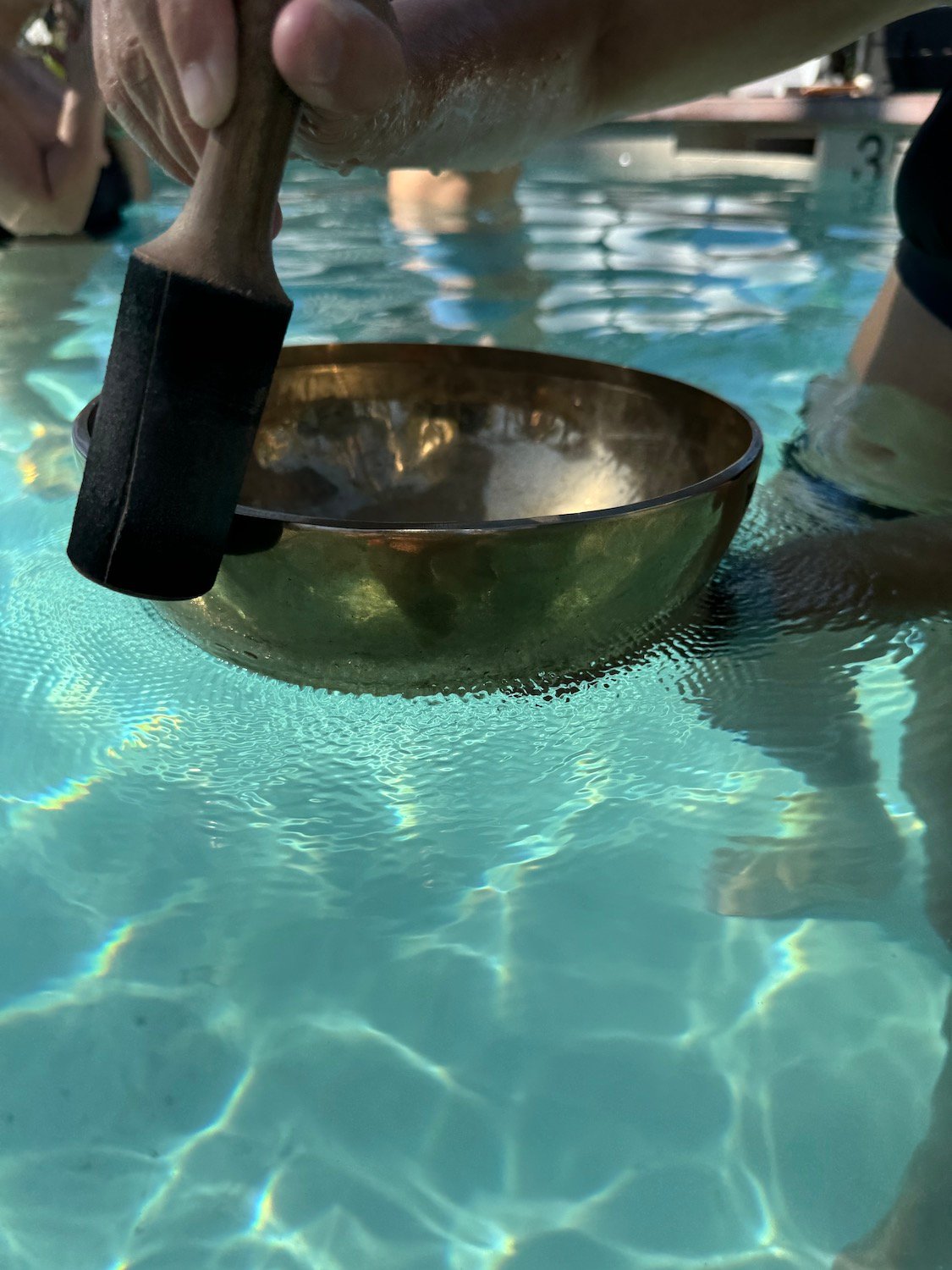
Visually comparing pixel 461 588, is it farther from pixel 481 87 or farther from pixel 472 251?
pixel 472 251

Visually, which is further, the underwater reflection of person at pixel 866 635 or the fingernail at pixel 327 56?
the underwater reflection of person at pixel 866 635

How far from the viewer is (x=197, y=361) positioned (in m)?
0.56

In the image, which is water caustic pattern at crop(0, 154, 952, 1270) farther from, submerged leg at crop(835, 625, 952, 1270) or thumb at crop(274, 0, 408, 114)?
thumb at crop(274, 0, 408, 114)

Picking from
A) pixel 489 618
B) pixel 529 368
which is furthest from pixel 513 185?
pixel 489 618

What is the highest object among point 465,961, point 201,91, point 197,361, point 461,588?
point 201,91

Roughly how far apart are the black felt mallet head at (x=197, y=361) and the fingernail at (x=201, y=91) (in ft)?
0.04

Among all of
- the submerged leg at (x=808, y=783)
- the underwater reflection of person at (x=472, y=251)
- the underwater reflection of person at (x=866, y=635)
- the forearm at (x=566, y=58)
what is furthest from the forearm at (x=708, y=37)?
the underwater reflection of person at (x=472, y=251)

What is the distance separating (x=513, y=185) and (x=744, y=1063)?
3.88 m

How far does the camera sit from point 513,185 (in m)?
4.07

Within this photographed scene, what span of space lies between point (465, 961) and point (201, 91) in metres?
0.55

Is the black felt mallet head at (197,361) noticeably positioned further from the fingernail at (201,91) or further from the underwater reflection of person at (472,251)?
the underwater reflection of person at (472,251)

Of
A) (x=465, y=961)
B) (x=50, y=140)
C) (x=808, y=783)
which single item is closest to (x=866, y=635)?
(x=808, y=783)

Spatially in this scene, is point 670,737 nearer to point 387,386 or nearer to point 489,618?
point 489,618

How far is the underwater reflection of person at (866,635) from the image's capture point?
0.82 metres
